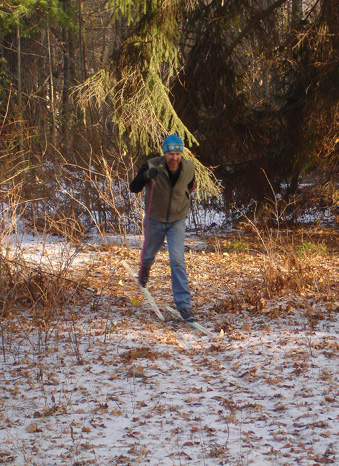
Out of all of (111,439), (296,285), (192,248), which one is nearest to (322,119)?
(192,248)

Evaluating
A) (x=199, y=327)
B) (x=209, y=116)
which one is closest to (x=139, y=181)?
(x=199, y=327)

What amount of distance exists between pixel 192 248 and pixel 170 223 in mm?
4482

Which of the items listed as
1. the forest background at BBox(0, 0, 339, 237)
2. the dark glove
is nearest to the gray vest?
the dark glove

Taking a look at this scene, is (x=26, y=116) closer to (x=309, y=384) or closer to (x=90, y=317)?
(x=90, y=317)

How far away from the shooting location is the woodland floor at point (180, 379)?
3.43 metres

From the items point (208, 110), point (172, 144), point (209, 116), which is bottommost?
point (172, 144)

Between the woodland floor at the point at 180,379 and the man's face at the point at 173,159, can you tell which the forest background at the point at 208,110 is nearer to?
the woodland floor at the point at 180,379

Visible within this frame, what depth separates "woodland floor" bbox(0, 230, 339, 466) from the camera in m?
3.43

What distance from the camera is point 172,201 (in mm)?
5836

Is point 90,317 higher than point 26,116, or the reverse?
point 26,116

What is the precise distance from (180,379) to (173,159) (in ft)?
7.63

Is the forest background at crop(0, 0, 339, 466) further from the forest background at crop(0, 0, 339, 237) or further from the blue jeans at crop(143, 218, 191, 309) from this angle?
the blue jeans at crop(143, 218, 191, 309)

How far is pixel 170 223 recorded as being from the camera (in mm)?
5973

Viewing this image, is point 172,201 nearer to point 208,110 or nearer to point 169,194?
point 169,194
